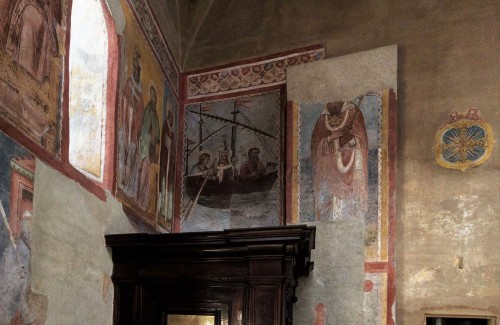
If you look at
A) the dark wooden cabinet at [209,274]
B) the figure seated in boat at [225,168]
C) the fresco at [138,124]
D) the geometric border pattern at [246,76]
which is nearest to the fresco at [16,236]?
the dark wooden cabinet at [209,274]

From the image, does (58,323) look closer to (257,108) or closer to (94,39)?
(94,39)

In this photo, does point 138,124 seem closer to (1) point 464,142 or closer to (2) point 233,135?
(2) point 233,135

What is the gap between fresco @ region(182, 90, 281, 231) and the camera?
9.53 metres

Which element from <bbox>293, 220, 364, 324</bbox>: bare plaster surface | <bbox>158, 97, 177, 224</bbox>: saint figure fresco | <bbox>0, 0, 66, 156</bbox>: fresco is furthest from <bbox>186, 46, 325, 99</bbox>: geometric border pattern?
<bbox>0, 0, 66, 156</bbox>: fresco

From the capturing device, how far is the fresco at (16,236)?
4555 millimetres

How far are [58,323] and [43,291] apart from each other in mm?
428

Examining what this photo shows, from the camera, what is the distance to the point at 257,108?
988cm

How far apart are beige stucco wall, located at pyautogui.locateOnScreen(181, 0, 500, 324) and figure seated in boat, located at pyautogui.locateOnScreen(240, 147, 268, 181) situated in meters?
1.69

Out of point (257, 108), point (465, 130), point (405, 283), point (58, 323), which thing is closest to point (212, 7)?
point (257, 108)

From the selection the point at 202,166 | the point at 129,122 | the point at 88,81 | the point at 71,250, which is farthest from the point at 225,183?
the point at 71,250

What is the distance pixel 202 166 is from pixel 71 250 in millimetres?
4351

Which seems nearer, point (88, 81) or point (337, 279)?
point (88, 81)

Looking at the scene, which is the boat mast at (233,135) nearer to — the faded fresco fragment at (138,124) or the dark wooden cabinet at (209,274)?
the faded fresco fragment at (138,124)

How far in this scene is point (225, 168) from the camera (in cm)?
980
